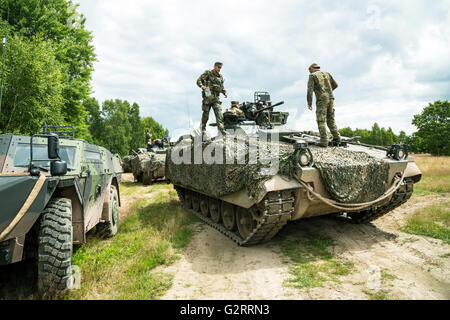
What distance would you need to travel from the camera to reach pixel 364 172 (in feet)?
17.1

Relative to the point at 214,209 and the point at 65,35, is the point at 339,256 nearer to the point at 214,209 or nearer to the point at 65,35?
the point at 214,209

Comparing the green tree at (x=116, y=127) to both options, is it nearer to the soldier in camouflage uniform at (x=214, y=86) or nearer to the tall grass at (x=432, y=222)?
the soldier in camouflage uniform at (x=214, y=86)

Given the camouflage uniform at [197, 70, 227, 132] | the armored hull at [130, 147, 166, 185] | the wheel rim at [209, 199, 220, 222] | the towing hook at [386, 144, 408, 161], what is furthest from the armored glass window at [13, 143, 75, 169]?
the armored hull at [130, 147, 166, 185]

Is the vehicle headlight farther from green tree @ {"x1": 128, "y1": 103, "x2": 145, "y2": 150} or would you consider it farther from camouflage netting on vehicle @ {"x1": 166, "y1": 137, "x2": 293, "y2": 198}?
green tree @ {"x1": 128, "y1": 103, "x2": 145, "y2": 150}

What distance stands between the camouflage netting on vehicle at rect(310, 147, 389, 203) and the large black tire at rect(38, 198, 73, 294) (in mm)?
3671

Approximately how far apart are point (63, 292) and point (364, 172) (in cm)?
476

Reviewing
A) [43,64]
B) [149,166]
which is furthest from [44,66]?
[149,166]

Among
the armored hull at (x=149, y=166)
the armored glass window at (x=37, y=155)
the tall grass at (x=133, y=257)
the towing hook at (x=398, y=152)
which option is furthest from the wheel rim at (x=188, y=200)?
the armored hull at (x=149, y=166)

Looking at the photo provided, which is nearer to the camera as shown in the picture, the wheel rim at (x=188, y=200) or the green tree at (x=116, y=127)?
the wheel rim at (x=188, y=200)

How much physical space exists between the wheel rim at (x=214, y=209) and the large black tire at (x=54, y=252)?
4.03m

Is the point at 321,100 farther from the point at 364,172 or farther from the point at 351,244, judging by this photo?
the point at 351,244

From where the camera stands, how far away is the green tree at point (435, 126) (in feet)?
A: 124

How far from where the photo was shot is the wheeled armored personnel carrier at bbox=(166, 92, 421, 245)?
4.74 m
